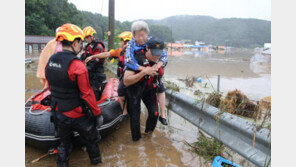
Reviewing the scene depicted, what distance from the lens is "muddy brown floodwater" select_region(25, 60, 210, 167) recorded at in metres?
2.54

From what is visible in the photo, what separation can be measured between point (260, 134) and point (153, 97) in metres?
1.66

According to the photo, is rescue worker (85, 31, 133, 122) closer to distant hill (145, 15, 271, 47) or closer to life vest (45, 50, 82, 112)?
life vest (45, 50, 82, 112)

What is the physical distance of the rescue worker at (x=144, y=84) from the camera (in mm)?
2615

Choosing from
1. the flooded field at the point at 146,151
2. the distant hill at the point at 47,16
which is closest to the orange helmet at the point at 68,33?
the flooded field at the point at 146,151

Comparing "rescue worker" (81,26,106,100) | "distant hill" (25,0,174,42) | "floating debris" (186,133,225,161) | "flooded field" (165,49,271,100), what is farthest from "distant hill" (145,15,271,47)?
"floating debris" (186,133,225,161)

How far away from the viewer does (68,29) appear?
2.27m

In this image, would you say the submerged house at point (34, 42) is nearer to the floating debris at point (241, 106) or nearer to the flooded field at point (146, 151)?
the flooded field at point (146, 151)

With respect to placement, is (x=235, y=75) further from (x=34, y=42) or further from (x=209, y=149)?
(x=34, y=42)

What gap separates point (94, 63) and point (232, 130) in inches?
132

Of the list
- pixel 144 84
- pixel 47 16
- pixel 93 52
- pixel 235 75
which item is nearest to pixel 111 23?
pixel 93 52

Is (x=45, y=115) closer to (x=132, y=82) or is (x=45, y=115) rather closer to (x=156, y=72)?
(x=132, y=82)

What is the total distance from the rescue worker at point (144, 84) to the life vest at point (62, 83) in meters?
0.76

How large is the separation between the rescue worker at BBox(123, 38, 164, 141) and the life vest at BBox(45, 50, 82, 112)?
762mm

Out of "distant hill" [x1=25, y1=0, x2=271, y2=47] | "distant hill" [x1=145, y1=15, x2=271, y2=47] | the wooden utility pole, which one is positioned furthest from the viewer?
"distant hill" [x1=145, y1=15, x2=271, y2=47]
